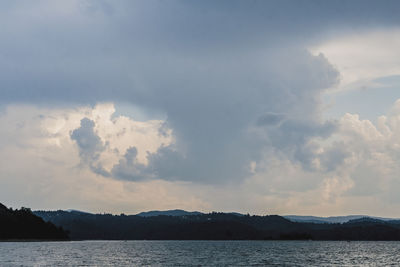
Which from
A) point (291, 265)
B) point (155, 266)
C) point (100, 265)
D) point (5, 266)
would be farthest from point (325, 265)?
point (5, 266)

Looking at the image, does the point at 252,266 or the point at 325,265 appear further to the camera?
the point at 325,265

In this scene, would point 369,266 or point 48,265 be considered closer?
point 48,265

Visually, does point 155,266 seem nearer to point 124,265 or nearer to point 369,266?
point 124,265

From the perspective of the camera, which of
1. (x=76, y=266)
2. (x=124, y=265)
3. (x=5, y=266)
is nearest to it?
(x=5, y=266)

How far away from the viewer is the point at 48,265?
531ft

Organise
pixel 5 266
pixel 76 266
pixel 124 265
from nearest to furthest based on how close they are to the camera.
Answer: pixel 5 266
pixel 76 266
pixel 124 265

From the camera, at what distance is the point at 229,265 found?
171 metres

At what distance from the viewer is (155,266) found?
542 feet

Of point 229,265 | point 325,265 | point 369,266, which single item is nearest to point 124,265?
point 229,265

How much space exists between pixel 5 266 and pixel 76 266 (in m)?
21.5

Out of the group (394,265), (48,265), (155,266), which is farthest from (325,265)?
(48,265)

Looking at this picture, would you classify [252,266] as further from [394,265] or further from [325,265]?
[394,265]

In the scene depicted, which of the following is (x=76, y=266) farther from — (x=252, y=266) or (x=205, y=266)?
(x=252, y=266)

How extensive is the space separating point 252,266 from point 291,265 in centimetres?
1731
